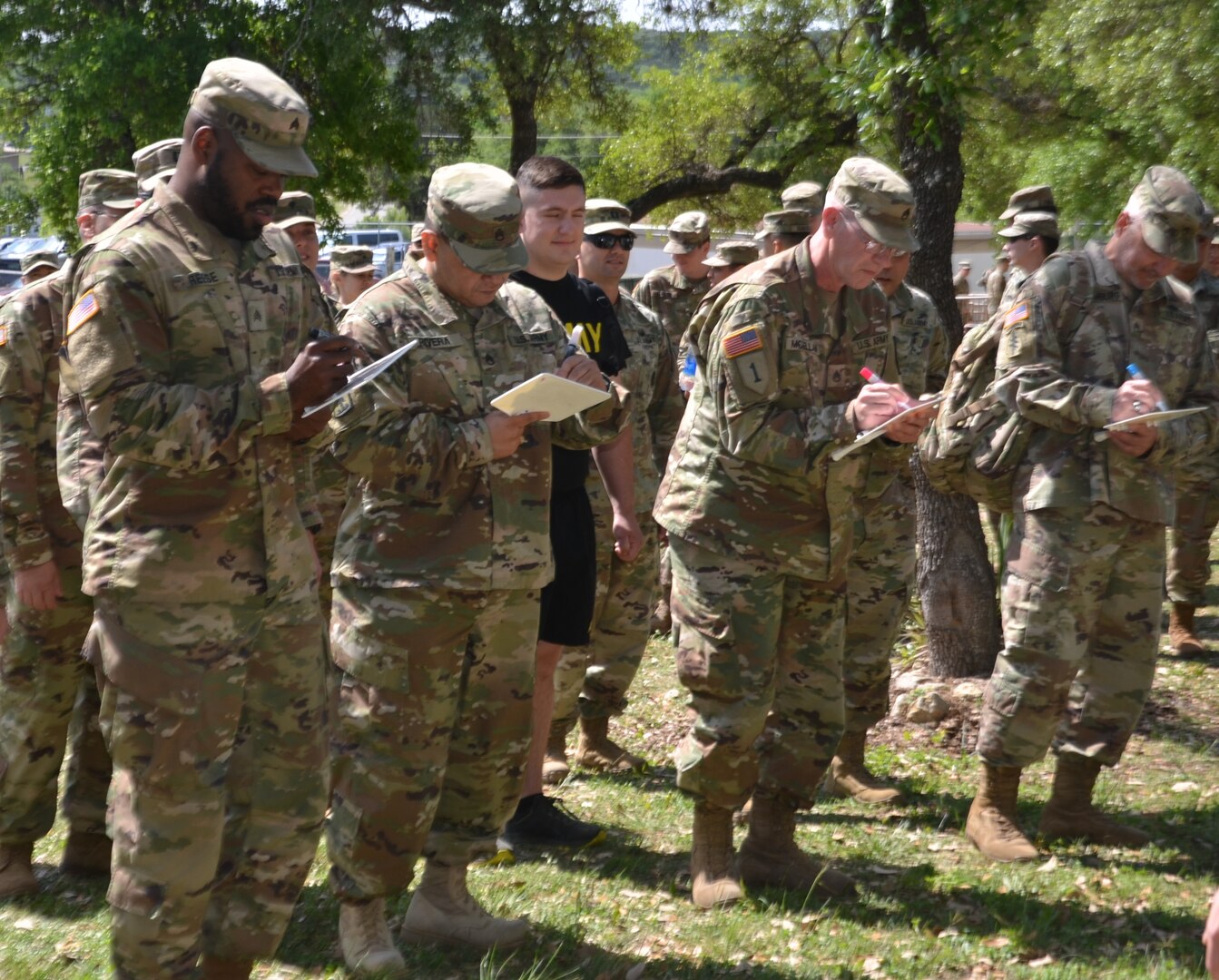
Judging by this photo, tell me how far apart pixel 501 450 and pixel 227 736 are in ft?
3.67

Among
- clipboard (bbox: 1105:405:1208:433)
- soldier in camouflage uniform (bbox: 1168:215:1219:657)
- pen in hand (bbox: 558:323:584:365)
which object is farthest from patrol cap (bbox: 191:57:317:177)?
soldier in camouflage uniform (bbox: 1168:215:1219:657)

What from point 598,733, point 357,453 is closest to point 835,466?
point 357,453

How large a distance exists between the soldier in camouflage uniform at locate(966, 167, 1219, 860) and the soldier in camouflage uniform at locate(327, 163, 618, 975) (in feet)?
7.00

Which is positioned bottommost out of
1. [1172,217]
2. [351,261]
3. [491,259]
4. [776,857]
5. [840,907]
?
[840,907]

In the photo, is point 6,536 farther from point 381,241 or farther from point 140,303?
point 381,241

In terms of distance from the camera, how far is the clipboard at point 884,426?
4371mm

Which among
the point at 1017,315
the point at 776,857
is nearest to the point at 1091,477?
the point at 1017,315

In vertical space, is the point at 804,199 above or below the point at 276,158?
above

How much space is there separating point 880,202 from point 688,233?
541 cm

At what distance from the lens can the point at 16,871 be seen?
5.21m

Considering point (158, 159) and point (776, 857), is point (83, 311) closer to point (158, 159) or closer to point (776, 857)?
point (158, 159)

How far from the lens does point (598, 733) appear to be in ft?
23.1

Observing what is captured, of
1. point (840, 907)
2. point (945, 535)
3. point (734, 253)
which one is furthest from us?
point (734, 253)

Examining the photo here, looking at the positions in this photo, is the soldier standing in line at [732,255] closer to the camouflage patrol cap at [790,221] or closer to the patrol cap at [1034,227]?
the patrol cap at [1034,227]
